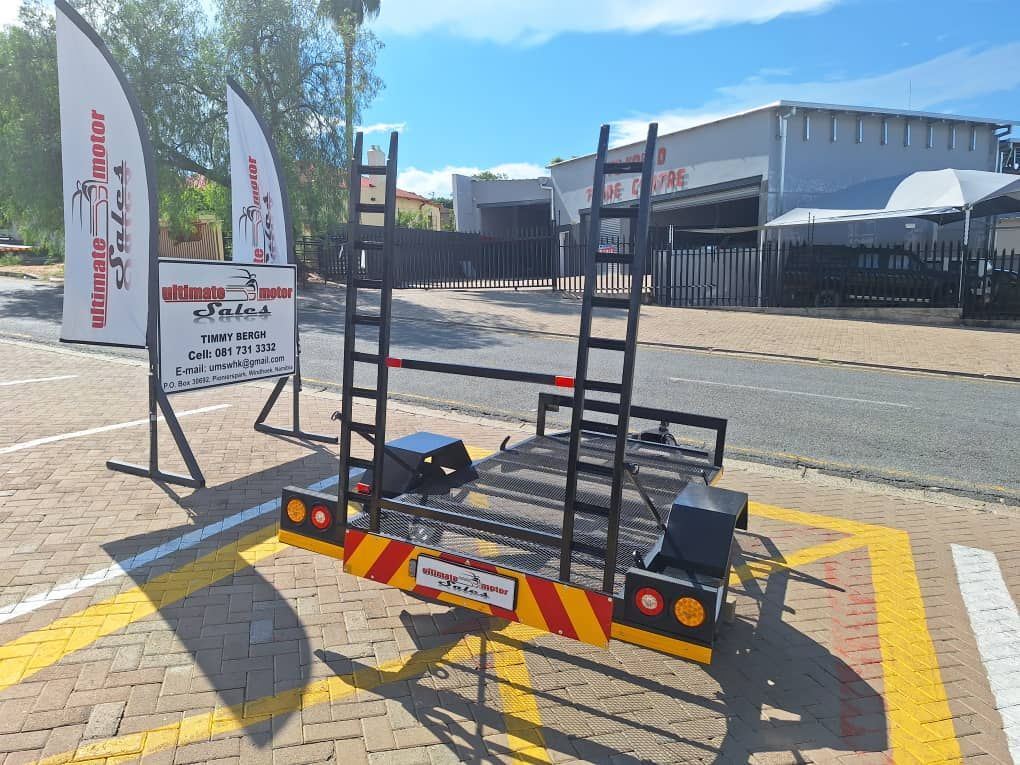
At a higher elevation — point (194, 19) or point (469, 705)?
point (194, 19)

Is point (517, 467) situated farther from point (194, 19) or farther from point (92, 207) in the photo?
point (194, 19)

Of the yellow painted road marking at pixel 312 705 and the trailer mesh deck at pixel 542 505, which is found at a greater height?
the trailer mesh deck at pixel 542 505

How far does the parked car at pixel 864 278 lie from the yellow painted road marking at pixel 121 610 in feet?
63.0

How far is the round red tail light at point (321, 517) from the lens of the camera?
3.57 meters

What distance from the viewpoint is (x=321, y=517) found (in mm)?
3598

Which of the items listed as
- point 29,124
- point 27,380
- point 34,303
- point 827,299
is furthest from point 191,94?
point 827,299

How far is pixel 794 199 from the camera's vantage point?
77.7 ft

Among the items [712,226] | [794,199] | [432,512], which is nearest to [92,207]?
[432,512]

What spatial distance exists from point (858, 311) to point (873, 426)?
12911 mm

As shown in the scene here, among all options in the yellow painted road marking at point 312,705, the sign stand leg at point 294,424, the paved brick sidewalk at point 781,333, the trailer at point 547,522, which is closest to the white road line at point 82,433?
the sign stand leg at point 294,424

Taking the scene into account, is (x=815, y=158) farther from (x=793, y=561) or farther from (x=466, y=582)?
(x=466, y=582)

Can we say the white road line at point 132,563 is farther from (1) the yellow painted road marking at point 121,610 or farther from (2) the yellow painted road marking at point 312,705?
(2) the yellow painted road marking at point 312,705

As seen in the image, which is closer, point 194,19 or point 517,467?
point 517,467

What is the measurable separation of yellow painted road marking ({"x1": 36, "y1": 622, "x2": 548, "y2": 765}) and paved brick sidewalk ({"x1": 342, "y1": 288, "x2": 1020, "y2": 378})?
1177 centimetres
